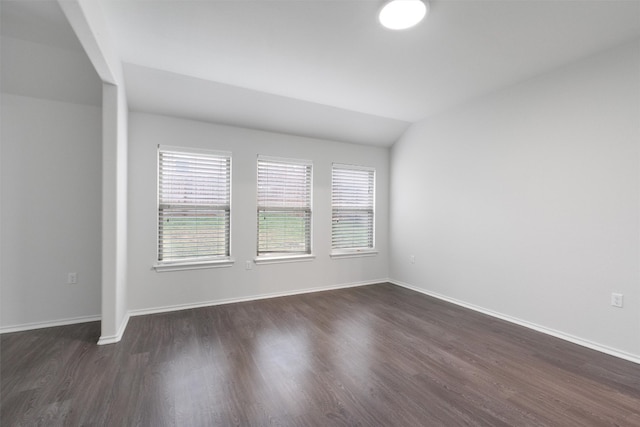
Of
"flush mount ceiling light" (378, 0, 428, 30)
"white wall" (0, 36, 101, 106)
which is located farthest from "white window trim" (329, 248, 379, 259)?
"white wall" (0, 36, 101, 106)

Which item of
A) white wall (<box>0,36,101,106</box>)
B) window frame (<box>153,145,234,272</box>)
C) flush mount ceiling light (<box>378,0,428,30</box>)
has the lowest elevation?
window frame (<box>153,145,234,272</box>)

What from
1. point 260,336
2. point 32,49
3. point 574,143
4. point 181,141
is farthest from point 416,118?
point 32,49

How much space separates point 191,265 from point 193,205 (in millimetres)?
774

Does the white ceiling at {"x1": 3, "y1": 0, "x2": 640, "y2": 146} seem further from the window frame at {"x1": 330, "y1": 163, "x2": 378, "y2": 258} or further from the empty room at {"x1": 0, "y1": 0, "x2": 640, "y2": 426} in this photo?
the window frame at {"x1": 330, "y1": 163, "x2": 378, "y2": 258}

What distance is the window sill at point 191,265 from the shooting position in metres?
3.48

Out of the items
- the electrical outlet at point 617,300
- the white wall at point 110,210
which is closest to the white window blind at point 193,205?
the white wall at point 110,210

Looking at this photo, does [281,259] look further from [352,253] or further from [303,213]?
[352,253]

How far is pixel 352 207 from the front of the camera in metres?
4.86

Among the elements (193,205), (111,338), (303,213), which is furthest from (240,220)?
(111,338)

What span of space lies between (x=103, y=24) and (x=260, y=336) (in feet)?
9.58

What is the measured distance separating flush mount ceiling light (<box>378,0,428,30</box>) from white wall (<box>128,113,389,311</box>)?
2.34 m

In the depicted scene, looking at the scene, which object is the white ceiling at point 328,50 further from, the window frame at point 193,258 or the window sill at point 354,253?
the window sill at point 354,253

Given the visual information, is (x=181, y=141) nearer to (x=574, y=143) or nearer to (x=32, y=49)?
(x=32, y=49)

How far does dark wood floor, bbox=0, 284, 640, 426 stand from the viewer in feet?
5.71
